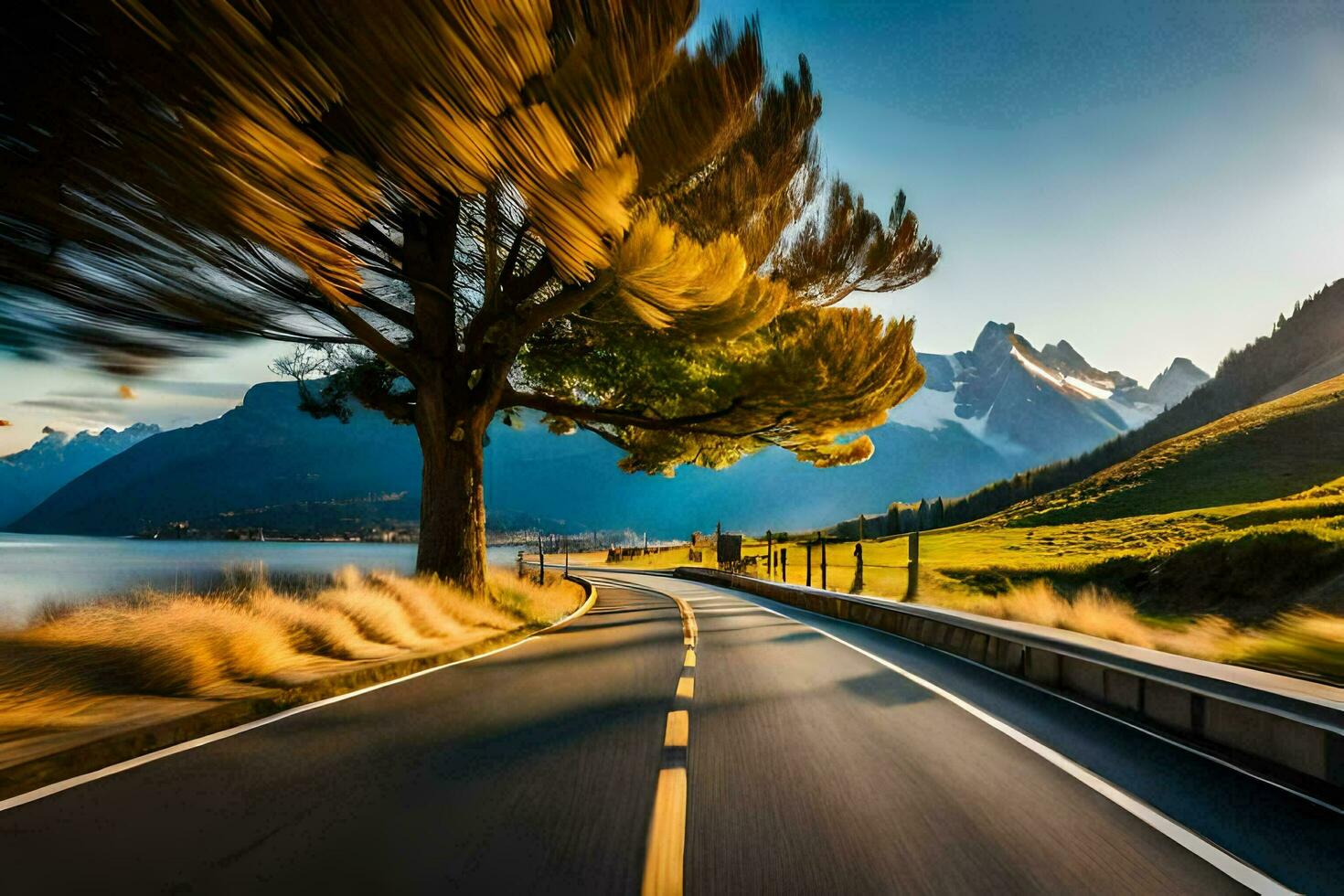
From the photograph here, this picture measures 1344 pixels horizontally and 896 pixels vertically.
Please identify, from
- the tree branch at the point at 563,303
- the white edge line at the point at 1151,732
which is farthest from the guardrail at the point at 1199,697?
the tree branch at the point at 563,303

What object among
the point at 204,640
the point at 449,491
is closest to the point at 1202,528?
the point at 449,491

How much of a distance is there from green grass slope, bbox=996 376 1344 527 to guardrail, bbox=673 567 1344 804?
1825 inches

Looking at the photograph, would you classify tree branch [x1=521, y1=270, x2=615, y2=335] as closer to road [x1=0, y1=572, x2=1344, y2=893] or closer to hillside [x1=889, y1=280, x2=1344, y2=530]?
road [x1=0, y1=572, x2=1344, y2=893]

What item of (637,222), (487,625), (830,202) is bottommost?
(487,625)

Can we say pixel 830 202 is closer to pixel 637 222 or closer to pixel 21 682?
pixel 637 222

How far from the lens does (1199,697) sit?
18.4ft

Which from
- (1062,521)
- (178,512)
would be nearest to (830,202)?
(1062,521)

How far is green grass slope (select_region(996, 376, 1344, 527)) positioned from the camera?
50469 millimetres

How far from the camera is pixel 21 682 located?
5762 millimetres

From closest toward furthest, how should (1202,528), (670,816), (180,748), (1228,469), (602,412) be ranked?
(670,816) < (180,748) < (602,412) < (1202,528) < (1228,469)

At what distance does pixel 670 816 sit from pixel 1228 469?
64.8 m

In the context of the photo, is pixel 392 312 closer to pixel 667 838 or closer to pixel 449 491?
pixel 449 491

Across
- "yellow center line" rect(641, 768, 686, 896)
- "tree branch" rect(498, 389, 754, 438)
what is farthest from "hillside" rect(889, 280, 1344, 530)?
"yellow center line" rect(641, 768, 686, 896)

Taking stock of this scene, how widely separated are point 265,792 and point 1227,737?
5911mm
